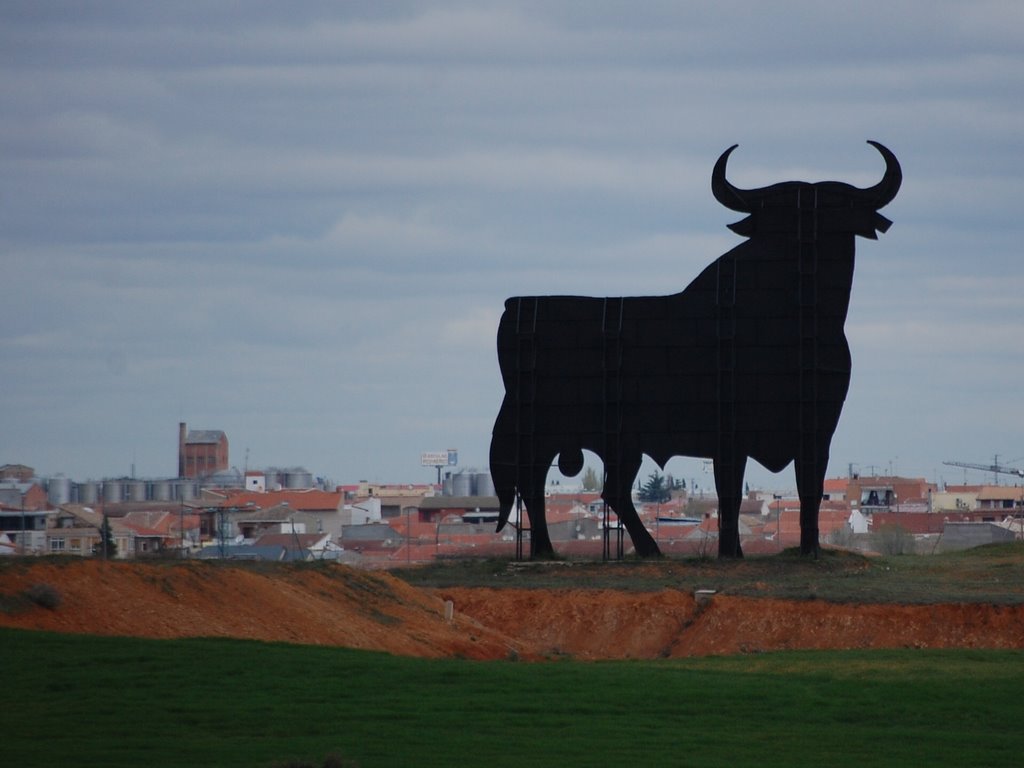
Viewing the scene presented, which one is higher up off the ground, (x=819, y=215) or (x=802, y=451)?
(x=819, y=215)

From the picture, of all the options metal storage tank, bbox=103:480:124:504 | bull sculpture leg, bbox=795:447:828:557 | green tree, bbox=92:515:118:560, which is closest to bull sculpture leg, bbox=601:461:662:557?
bull sculpture leg, bbox=795:447:828:557

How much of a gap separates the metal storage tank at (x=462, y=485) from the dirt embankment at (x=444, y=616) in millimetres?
79994

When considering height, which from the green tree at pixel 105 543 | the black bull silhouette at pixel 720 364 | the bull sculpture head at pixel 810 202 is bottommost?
the green tree at pixel 105 543

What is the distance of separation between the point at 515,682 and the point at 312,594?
6.79 m

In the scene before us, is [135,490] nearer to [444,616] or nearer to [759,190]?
[759,190]

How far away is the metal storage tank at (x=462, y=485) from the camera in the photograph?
107438mm

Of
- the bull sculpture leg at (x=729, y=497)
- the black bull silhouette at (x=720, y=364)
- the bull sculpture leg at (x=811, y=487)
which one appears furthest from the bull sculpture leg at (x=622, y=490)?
the bull sculpture leg at (x=811, y=487)

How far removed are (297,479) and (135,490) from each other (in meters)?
23.3

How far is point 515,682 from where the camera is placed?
16.7m

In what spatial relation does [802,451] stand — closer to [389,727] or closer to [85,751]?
[389,727]

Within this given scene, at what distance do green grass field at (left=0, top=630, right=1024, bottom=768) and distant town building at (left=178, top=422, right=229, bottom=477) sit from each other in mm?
99202

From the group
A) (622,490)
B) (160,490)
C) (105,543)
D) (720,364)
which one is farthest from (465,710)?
(160,490)

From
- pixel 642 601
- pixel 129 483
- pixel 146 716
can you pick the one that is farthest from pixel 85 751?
pixel 129 483

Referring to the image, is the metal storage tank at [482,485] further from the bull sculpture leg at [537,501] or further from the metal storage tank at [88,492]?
the bull sculpture leg at [537,501]
